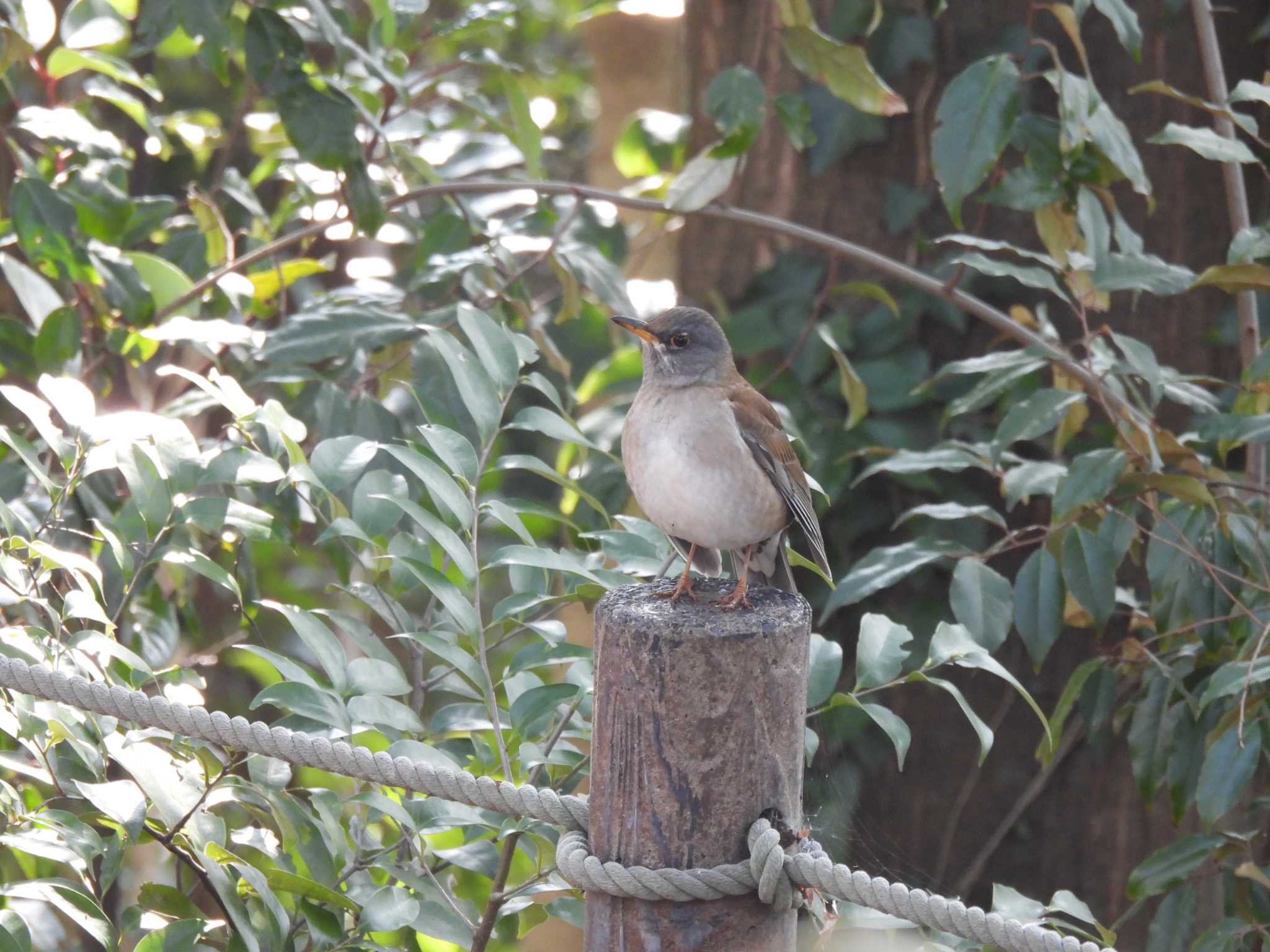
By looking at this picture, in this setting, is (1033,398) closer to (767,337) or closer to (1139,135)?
(767,337)

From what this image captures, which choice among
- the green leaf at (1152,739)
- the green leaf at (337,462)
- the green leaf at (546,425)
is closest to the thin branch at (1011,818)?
the green leaf at (1152,739)

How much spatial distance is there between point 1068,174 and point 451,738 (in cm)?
193

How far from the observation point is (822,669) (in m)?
2.29

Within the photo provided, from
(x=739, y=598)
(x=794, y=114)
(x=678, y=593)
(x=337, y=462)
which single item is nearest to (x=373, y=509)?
(x=337, y=462)

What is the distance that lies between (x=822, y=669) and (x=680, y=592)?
29 cm

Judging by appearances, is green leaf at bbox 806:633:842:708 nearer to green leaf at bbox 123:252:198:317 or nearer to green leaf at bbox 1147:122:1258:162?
green leaf at bbox 1147:122:1258:162

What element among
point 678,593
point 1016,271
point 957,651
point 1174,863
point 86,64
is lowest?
point 1174,863

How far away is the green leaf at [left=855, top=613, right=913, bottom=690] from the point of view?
218 centimetres

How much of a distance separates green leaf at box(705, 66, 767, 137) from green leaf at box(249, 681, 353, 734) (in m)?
1.99

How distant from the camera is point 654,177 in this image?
4.68 metres

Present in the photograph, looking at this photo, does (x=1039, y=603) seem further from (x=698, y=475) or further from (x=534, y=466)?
(x=534, y=466)

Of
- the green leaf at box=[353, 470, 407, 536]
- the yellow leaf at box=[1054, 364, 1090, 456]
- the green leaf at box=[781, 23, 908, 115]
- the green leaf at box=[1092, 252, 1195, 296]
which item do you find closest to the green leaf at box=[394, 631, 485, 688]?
the green leaf at box=[353, 470, 407, 536]

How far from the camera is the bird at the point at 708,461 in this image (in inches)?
95.4

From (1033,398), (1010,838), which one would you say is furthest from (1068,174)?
(1010,838)
